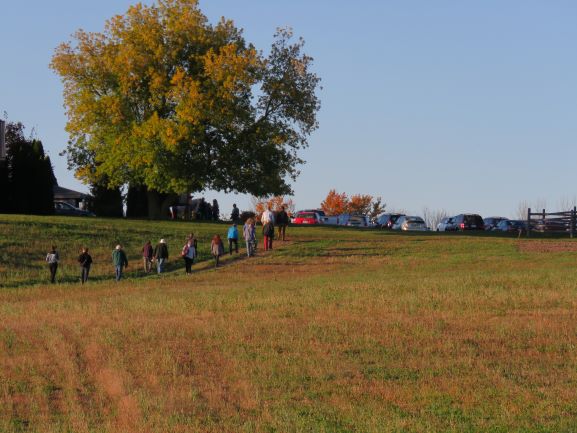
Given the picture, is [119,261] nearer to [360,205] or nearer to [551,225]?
[551,225]

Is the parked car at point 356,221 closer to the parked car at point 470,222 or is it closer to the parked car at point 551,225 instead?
the parked car at point 470,222

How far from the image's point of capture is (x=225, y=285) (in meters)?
38.8

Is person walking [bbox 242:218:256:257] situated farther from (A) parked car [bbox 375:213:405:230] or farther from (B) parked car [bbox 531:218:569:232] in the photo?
(A) parked car [bbox 375:213:405:230]

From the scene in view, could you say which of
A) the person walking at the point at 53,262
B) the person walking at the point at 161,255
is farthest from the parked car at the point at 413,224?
the person walking at the point at 53,262

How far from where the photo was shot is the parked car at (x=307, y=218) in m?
80.2

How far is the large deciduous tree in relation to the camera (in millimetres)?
65812

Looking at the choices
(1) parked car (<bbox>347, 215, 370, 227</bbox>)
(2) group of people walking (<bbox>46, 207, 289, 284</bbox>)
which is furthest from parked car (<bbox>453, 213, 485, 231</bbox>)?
(2) group of people walking (<bbox>46, 207, 289, 284</bbox>)

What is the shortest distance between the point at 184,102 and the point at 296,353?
4590 centimetres

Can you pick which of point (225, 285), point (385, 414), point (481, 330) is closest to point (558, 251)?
point (225, 285)

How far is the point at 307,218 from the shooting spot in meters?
80.4

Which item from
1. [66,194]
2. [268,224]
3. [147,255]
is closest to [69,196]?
[66,194]

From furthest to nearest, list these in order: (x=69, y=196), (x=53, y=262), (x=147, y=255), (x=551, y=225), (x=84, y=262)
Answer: (x=69, y=196) < (x=551, y=225) < (x=147, y=255) < (x=53, y=262) < (x=84, y=262)

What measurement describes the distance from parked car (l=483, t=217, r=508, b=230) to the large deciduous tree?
59.3 ft

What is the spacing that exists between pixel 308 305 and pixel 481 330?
6.67 meters
